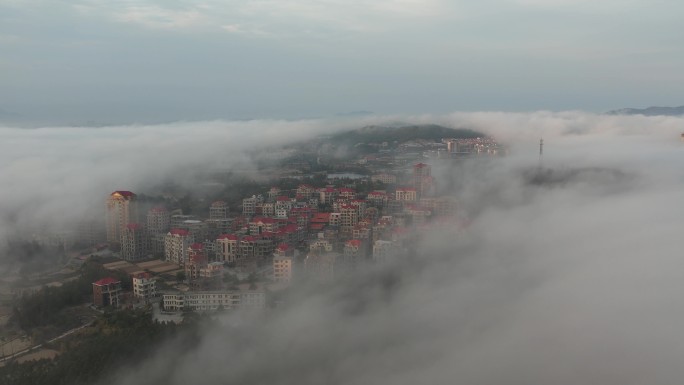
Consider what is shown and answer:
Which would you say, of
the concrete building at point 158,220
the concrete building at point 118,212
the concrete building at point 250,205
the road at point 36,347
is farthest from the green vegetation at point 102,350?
the concrete building at point 250,205

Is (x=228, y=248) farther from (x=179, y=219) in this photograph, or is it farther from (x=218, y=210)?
(x=218, y=210)

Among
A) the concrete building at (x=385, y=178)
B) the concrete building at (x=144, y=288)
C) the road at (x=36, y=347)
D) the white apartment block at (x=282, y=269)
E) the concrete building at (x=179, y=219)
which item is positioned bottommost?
the road at (x=36, y=347)

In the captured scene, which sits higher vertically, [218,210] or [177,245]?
[218,210]

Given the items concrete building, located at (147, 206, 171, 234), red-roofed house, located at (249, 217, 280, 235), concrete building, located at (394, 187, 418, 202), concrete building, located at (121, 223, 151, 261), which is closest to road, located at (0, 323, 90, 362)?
concrete building, located at (121, 223, 151, 261)

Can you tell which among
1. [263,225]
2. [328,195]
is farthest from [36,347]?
[328,195]

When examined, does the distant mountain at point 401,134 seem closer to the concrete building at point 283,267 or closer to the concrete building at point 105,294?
→ the concrete building at point 283,267

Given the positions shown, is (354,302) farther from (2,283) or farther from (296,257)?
(2,283)

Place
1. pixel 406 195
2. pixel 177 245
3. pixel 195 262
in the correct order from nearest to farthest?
pixel 195 262, pixel 177 245, pixel 406 195
